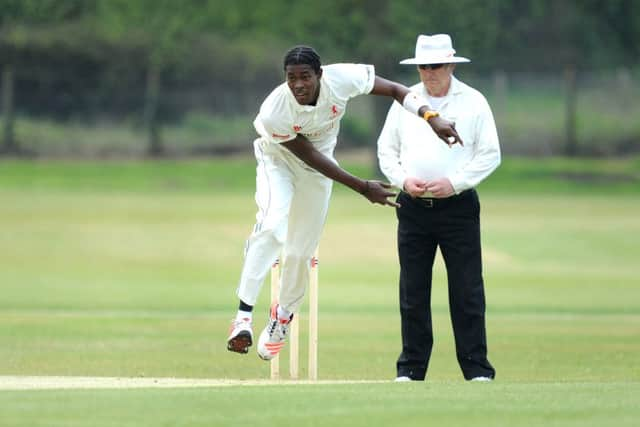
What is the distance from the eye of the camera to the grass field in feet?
18.0

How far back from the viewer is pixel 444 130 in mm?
6641

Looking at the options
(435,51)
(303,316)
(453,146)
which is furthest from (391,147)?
(303,316)

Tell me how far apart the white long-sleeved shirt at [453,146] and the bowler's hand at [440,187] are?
0.05 m

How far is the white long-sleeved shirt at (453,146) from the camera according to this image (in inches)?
285

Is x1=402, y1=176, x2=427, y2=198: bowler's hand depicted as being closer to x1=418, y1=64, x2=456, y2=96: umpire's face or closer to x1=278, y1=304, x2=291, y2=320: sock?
x1=418, y1=64, x2=456, y2=96: umpire's face

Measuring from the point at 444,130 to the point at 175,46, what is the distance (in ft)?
85.6

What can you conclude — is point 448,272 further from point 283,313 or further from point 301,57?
point 301,57

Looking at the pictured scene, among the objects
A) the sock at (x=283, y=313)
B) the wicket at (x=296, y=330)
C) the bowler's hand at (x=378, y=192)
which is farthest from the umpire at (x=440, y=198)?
the sock at (x=283, y=313)

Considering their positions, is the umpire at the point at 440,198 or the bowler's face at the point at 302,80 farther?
the umpire at the point at 440,198

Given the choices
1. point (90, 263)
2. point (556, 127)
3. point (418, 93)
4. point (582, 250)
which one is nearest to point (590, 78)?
point (556, 127)

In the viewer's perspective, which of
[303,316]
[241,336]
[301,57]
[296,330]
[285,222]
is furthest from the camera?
[303,316]

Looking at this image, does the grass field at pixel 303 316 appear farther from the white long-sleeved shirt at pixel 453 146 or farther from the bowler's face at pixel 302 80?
the bowler's face at pixel 302 80

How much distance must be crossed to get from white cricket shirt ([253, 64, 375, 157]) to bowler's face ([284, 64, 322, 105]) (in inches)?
2.6

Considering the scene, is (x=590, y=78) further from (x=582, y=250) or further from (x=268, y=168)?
(x=268, y=168)
